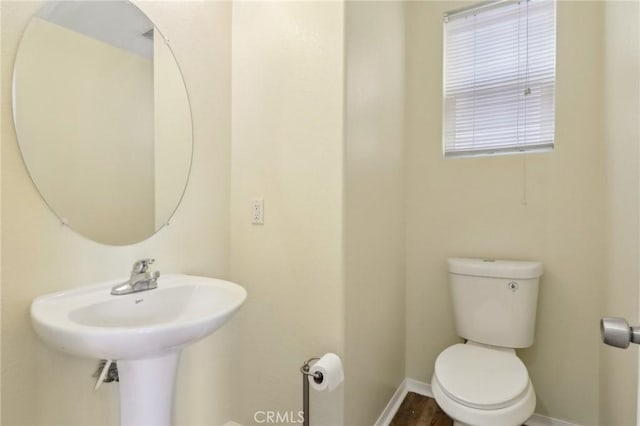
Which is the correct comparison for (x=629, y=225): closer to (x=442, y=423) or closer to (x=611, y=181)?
(x=611, y=181)

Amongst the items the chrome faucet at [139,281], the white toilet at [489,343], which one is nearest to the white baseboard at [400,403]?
the white toilet at [489,343]

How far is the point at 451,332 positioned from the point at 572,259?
71 cm

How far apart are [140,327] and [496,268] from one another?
148cm

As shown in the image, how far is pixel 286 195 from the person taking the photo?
1330mm

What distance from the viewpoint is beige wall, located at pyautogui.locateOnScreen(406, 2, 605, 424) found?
4.98 feet

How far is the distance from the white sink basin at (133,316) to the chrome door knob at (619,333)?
777 mm

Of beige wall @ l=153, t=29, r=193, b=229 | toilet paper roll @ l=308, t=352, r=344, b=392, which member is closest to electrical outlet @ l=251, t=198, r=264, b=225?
beige wall @ l=153, t=29, r=193, b=229

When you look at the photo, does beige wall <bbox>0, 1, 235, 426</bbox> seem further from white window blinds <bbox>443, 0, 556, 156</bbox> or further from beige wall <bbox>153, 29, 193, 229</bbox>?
white window blinds <bbox>443, 0, 556, 156</bbox>

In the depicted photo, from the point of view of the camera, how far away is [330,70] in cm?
122

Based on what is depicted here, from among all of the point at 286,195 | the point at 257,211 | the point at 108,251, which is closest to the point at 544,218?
the point at 286,195

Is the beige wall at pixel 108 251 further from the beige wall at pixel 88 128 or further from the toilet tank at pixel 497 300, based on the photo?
the toilet tank at pixel 497 300

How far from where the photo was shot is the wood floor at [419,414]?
1594mm

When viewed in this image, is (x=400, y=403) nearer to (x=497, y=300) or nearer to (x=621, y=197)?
(x=497, y=300)

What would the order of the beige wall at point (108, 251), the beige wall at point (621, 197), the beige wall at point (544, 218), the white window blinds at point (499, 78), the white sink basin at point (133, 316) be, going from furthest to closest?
1. the white window blinds at point (499, 78)
2. the beige wall at point (544, 218)
3. the beige wall at point (621, 197)
4. the beige wall at point (108, 251)
5. the white sink basin at point (133, 316)
